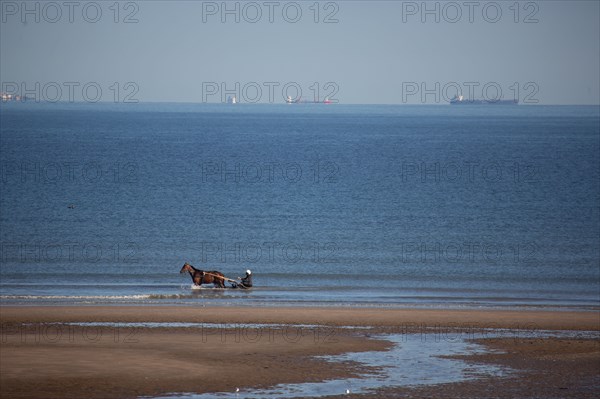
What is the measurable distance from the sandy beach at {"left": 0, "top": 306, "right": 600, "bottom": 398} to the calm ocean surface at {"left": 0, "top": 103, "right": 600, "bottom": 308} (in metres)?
3.43

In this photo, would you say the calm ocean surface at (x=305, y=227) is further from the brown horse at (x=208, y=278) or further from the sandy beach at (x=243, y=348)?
the sandy beach at (x=243, y=348)

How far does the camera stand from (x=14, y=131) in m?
157

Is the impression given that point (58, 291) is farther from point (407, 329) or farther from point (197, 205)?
point (197, 205)

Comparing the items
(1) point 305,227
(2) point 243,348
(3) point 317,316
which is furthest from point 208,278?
(1) point 305,227

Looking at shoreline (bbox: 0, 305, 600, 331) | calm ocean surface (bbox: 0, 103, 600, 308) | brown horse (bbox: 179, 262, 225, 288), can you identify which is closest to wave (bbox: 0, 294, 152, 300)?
calm ocean surface (bbox: 0, 103, 600, 308)

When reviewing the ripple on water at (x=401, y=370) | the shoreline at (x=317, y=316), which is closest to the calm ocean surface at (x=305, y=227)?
the shoreline at (x=317, y=316)

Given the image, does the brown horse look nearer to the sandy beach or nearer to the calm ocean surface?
the calm ocean surface

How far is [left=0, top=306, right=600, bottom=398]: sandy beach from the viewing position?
19469 millimetres

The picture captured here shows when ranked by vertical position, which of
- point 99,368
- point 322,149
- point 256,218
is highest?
point 322,149

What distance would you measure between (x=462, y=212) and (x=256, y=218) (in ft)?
45.6

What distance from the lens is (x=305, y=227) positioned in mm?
55938

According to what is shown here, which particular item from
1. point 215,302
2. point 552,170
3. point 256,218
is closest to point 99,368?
point 215,302

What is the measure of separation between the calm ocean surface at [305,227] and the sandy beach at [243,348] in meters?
3.43

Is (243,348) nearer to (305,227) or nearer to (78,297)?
(78,297)
